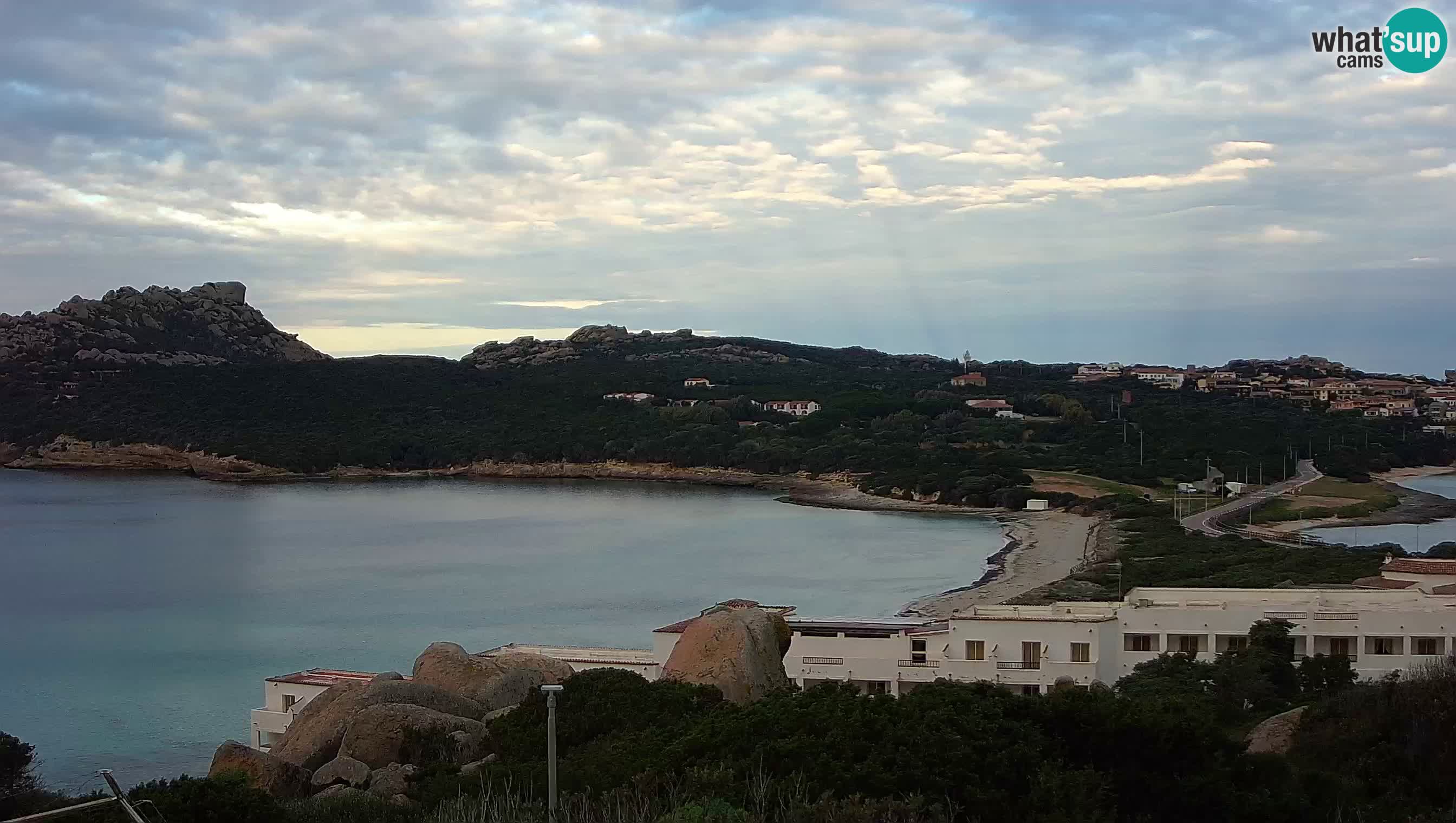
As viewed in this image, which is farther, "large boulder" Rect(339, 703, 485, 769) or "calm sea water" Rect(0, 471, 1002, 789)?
"calm sea water" Rect(0, 471, 1002, 789)

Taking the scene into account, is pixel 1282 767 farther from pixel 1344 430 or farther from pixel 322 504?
pixel 1344 430

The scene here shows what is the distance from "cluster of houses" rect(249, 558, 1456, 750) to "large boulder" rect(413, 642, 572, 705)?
159 centimetres

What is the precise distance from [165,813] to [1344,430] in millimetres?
76376

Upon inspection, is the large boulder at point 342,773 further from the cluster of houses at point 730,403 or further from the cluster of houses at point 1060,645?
the cluster of houses at point 730,403

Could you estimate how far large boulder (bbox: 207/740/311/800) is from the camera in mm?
10227

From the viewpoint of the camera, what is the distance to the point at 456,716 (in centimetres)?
1200

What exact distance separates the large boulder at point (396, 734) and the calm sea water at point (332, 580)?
729 cm

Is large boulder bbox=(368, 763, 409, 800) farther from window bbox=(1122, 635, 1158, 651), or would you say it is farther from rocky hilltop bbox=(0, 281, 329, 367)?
rocky hilltop bbox=(0, 281, 329, 367)

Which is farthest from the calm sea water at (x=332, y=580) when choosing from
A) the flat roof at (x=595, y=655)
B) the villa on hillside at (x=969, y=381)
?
the villa on hillside at (x=969, y=381)

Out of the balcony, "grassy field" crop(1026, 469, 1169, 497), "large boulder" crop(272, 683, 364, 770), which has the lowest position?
the balcony

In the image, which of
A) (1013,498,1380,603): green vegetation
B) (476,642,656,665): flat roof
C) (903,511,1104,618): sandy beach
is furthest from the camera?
(903,511,1104,618): sandy beach

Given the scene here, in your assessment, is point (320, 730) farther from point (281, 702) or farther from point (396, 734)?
point (281, 702)

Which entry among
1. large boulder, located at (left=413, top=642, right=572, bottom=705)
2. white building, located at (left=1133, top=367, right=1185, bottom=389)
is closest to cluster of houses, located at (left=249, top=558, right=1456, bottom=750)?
large boulder, located at (left=413, top=642, right=572, bottom=705)

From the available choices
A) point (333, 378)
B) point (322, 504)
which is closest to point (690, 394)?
point (333, 378)
